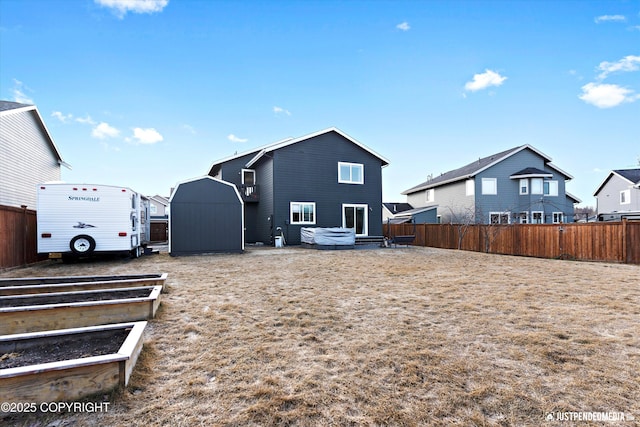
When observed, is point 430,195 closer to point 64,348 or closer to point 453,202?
point 453,202

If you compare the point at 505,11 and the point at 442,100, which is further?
the point at 442,100

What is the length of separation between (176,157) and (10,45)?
43.2ft

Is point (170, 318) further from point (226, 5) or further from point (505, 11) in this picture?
point (505, 11)

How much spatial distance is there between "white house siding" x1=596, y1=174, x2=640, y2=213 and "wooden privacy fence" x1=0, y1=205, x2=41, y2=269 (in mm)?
39487

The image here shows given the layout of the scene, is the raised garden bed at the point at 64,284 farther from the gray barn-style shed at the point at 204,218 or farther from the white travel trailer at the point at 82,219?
the gray barn-style shed at the point at 204,218

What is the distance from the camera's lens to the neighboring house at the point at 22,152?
11844 millimetres

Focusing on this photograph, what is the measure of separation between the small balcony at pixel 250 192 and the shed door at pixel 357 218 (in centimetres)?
570

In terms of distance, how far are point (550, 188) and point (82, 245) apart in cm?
3076

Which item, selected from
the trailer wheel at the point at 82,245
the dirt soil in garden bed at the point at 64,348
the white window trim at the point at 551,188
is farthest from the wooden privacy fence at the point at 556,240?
the trailer wheel at the point at 82,245

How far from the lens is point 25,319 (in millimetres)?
3598

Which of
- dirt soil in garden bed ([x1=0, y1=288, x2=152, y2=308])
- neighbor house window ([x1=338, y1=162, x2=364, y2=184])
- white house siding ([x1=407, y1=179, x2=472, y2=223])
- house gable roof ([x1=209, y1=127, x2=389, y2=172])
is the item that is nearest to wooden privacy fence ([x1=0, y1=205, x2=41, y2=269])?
dirt soil in garden bed ([x1=0, y1=288, x2=152, y2=308])

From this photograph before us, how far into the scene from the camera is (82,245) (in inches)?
388

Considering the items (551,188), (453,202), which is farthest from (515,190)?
(453,202)

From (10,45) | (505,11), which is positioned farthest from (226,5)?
(505,11)
